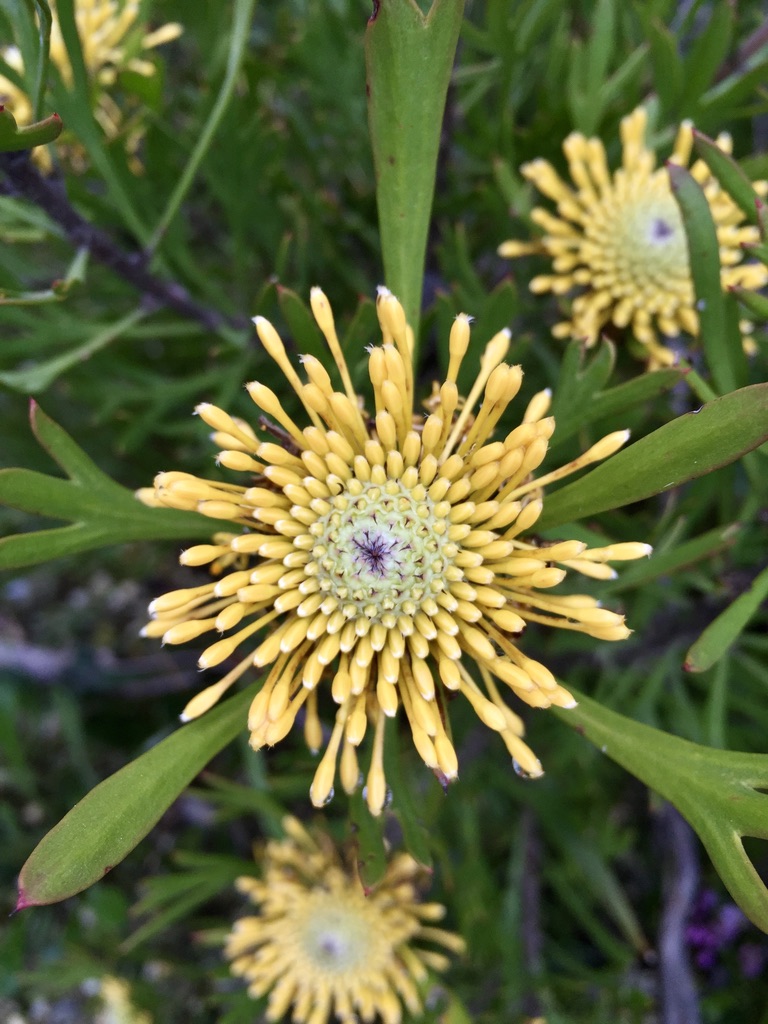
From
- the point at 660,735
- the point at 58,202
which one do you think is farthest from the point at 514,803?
the point at 58,202

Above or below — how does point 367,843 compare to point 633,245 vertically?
below

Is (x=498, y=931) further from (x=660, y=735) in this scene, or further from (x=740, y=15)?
(x=740, y=15)

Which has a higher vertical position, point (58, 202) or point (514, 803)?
point (58, 202)

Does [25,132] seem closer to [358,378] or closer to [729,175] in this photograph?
[358,378]

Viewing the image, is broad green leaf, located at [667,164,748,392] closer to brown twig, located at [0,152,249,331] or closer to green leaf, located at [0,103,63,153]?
green leaf, located at [0,103,63,153]

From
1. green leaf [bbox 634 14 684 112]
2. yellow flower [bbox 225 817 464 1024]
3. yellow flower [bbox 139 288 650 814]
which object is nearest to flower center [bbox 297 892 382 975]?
yellow flower [bbox 225 817 464 1024]

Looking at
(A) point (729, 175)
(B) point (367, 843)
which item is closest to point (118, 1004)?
(B) point (367, 843)
